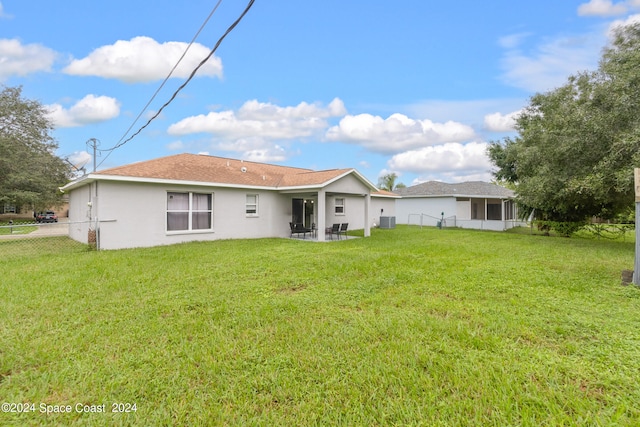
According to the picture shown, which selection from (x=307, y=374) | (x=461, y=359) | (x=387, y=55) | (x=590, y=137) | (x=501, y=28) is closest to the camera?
(x=307, y=374)

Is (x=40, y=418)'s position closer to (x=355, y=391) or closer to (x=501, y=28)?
(x=355, y=391)

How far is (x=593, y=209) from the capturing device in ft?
54.7

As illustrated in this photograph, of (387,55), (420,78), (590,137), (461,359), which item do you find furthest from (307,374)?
(590,137)

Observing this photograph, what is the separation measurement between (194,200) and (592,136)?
1507 centimetres

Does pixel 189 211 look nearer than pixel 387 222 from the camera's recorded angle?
Yes

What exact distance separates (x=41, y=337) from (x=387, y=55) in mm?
10626

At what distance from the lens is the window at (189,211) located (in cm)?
1223

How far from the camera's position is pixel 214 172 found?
14.0m

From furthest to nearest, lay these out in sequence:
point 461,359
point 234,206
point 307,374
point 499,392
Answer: point 234,206
point 461,359
point 307,374
point 499,392

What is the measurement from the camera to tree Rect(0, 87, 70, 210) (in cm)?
2312

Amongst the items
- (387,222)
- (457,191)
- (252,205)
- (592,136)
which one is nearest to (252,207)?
(252,205)

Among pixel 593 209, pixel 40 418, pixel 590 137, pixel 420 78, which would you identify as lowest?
pixel 40 418

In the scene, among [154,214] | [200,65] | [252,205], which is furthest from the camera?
[252,205]

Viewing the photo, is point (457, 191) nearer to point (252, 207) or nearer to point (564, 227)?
point (564, 227)
